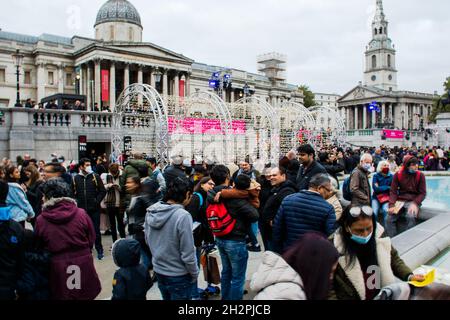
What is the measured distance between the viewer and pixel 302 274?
234 cm

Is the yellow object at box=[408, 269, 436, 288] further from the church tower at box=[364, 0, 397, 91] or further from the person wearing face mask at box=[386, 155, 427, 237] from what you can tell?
the church tower at box=[364, 0, 397, 91]

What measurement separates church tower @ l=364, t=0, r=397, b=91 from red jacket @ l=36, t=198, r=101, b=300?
353ft

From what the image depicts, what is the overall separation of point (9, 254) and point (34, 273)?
0.31 metres

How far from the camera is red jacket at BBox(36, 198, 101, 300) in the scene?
151 inches

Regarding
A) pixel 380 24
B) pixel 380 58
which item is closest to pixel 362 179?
pixel 380 58

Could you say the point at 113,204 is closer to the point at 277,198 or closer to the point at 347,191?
the point at 277,198

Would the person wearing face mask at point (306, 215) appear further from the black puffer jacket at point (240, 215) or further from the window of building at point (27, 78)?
the window of building at point (27, 78)

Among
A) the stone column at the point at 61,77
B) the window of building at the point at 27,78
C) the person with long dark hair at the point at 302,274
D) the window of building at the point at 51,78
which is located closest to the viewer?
the person with long dark hair at the point at 302,274

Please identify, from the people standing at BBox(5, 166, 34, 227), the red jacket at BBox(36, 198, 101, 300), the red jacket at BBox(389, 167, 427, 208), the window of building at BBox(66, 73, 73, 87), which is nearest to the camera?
the red jacket at BBox(36, 198, 101, 300)

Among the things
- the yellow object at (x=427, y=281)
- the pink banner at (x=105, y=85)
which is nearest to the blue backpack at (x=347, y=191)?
the yellow object at (x=427, y=281)

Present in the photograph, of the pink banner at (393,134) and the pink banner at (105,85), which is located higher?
the pink banner at (105,85)

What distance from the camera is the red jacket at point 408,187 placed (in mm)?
7395

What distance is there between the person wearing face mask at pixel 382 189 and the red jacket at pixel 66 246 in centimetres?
601

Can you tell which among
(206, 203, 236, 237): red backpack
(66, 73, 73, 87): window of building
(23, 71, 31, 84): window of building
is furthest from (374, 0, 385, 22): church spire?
(206, 203, 236, 237): red backpack
